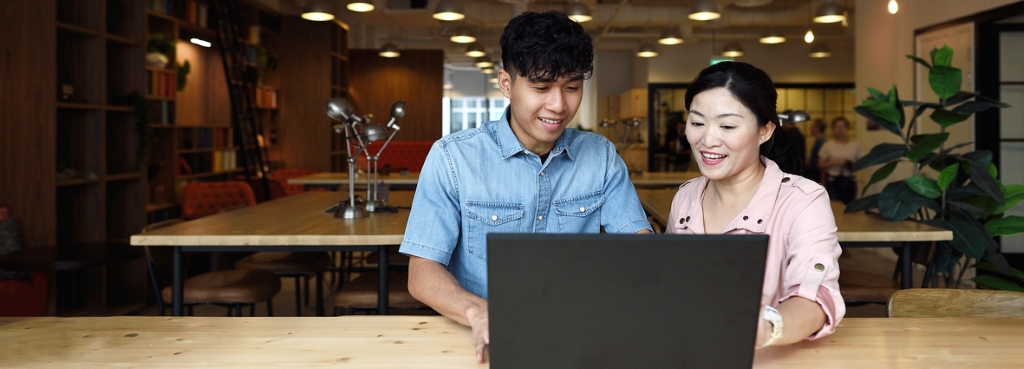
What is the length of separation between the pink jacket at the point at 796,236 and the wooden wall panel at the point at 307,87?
10.1m

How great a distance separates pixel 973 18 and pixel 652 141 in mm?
9759

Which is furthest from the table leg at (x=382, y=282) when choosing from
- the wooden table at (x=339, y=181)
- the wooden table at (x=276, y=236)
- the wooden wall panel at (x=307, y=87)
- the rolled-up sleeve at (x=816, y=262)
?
the wooden wall panel at (x=307, y=87)

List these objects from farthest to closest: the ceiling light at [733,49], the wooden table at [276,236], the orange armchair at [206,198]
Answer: the ceiling light at [733,49], the orange armchair at [206,198], the wooden table at [276,236]

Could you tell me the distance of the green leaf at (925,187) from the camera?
415 cm

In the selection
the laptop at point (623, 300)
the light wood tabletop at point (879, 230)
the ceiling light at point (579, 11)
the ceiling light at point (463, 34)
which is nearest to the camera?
the laptop at point (623, 300)

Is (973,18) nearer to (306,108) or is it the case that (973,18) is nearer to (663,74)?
(306,108)

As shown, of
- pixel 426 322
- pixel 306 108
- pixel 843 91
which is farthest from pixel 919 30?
pixel 843 91

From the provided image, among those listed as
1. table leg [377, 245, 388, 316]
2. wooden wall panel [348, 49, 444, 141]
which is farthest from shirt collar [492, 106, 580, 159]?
wooden wall panel [348, 49, 444, 141]

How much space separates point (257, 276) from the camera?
3.97m

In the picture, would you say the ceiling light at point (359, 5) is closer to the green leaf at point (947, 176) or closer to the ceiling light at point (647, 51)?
the green leaf at point (947, 176)

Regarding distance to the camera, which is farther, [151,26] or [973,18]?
[151,26]

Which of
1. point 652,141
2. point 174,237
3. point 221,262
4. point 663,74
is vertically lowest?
point 221,262

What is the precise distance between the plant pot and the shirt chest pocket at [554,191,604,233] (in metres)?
6.22

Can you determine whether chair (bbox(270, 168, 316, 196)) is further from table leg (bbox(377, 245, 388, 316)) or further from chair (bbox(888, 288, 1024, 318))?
chair (bbox(888, 288, 1024, 318))
